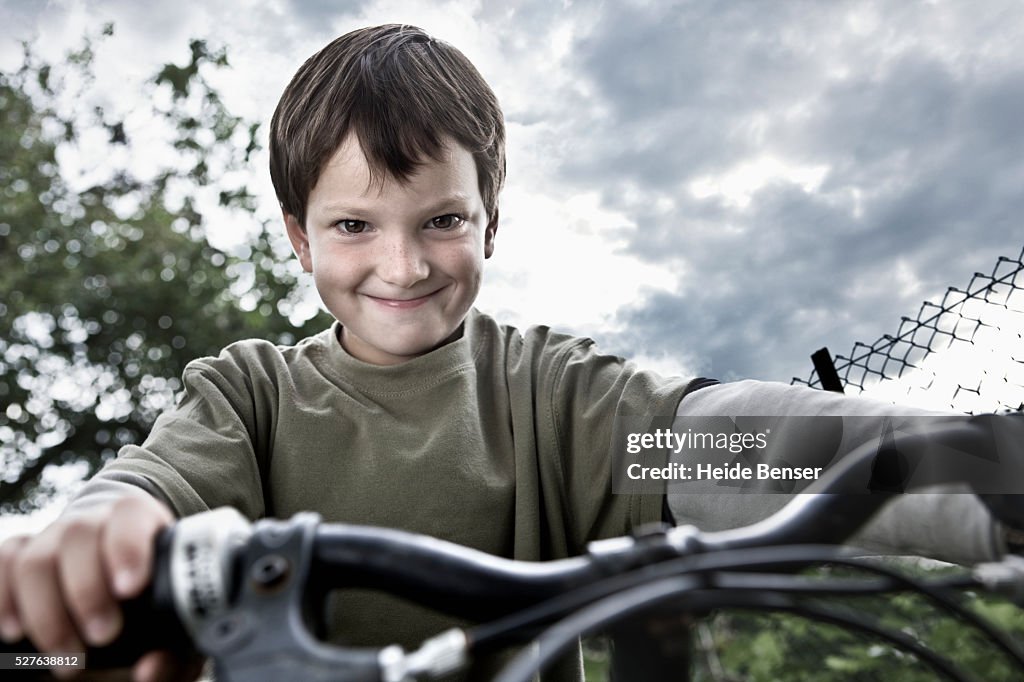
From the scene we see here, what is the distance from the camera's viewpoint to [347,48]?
1756 mm

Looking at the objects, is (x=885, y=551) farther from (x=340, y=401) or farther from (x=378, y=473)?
(x=340, y=401)

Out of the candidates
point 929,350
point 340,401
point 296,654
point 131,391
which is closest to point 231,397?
point 340,401

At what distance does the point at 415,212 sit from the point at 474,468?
1.43ft

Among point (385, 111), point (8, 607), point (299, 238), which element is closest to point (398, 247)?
point (385, 111)

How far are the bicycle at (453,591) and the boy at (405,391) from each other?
0.75m

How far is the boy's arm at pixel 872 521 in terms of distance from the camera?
29.4 inches

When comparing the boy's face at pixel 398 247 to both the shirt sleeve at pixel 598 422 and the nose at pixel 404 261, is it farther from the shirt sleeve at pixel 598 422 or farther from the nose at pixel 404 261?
the shirt sleeve at pixel 598 422

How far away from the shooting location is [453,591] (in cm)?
54

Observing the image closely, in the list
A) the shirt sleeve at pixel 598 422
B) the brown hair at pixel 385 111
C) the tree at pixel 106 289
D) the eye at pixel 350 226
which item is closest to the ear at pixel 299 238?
the brown hair at pixel 385 111

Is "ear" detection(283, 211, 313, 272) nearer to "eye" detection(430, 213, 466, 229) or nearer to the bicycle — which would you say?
"eye" detection(430, 213, 466, 229)

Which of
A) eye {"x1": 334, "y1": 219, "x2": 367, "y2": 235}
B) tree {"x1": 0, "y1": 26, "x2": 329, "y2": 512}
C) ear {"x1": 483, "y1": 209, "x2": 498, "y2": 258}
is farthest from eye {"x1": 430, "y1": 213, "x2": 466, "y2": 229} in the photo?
tree {"x1": 0, "y1": 26, "x2": 329, "y2": 512}

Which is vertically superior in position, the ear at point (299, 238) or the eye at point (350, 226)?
the ear at point (299, 238)

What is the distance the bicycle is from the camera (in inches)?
19.0

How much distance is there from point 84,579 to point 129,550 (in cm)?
5
